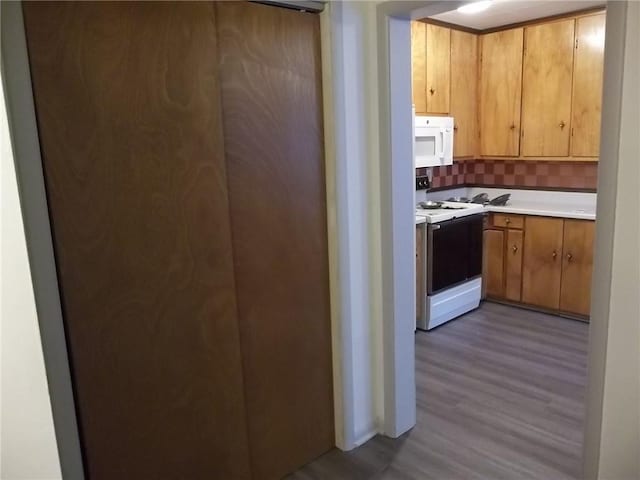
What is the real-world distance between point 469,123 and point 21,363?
3881mm

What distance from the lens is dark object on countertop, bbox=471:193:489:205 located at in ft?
14.7

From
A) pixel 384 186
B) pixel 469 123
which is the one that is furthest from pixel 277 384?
pixel 469 123

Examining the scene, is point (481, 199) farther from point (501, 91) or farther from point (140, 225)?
point (140, 225)

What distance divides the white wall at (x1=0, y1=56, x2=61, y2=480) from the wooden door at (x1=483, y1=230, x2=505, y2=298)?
359 cm

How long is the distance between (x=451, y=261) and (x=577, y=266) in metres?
0.98

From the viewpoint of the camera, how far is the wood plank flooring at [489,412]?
2.22 metres

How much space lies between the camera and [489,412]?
8.66 ft

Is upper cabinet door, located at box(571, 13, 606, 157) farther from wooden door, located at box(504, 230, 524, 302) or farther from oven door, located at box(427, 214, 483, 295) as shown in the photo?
oven door, located at box(427, 214, 483, 295)

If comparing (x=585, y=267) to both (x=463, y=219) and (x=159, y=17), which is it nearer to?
(x=463, y=219)

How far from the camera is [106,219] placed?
1531 mm

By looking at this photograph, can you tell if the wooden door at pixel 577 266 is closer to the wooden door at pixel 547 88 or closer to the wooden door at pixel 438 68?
the wooden door at pixel 547 88

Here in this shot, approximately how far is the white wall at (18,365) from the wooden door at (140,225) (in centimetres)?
9

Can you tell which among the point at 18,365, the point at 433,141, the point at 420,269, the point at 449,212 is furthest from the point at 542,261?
the point at 18,365

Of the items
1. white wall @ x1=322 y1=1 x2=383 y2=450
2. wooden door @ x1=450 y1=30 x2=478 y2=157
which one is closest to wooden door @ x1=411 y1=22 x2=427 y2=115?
wooden door @ x1=450 y1=30 x2=478 y2=157
